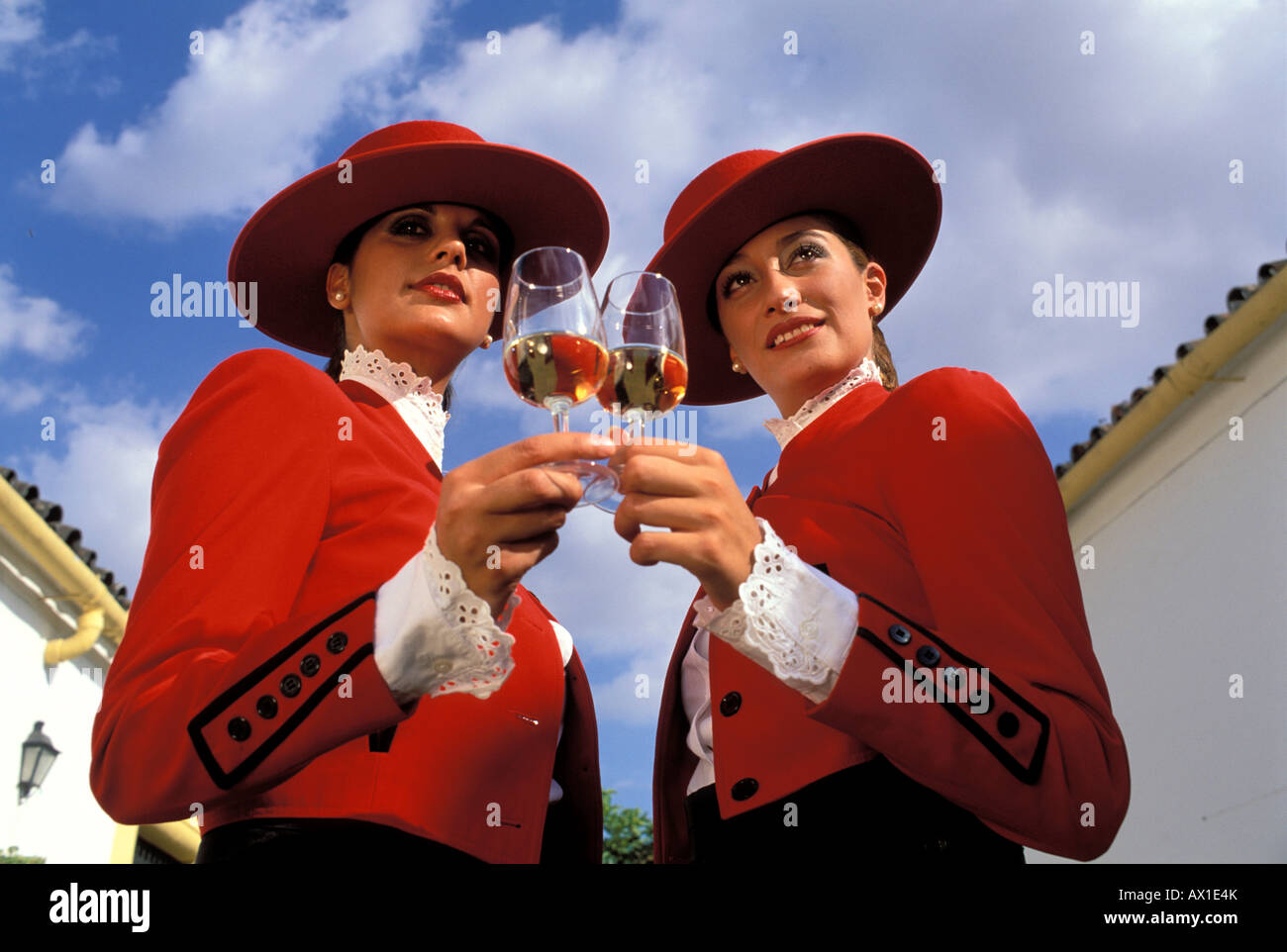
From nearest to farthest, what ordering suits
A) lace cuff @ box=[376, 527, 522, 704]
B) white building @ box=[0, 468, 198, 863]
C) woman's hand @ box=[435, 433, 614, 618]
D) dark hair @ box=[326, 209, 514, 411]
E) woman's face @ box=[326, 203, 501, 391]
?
woman's hand @ box=[435, 433, 614, 618]
lace cuff @ box=[376, 527, 522, 704]
woman's face @ box=[326, 203, 501, 391]
dark hair @ box=[326, 209, 514, 411]
white building @ box=[0, 468, 198, 863]

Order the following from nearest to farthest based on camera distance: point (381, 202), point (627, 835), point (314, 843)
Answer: point (314, 843) → point (381, 202) → point (627, 835)

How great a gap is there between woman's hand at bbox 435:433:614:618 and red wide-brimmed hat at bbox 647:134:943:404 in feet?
5.49

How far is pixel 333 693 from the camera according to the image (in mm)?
1895

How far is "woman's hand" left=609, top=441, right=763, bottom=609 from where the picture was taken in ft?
5.76

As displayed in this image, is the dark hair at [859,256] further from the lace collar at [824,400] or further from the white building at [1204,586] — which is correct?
the white building at [1204,586]

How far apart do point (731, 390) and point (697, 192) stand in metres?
0.71

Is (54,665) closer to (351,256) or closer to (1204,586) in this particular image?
(351,256)

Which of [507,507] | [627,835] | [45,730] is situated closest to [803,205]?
[507,507]

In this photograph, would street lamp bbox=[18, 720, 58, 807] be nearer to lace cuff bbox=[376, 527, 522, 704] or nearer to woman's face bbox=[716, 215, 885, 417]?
woman's face bbox=[716, 215, 885, 417]

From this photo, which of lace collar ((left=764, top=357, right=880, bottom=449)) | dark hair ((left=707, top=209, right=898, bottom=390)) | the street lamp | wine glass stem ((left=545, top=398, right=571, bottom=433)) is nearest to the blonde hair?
dark hair ((left=707, top=209, right=898, bottom=390))

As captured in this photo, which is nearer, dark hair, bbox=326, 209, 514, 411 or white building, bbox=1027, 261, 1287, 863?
dark hair, bbox=326, 209, 514, 411

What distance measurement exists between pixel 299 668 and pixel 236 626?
0.92 feet

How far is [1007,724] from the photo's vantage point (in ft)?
6.45
